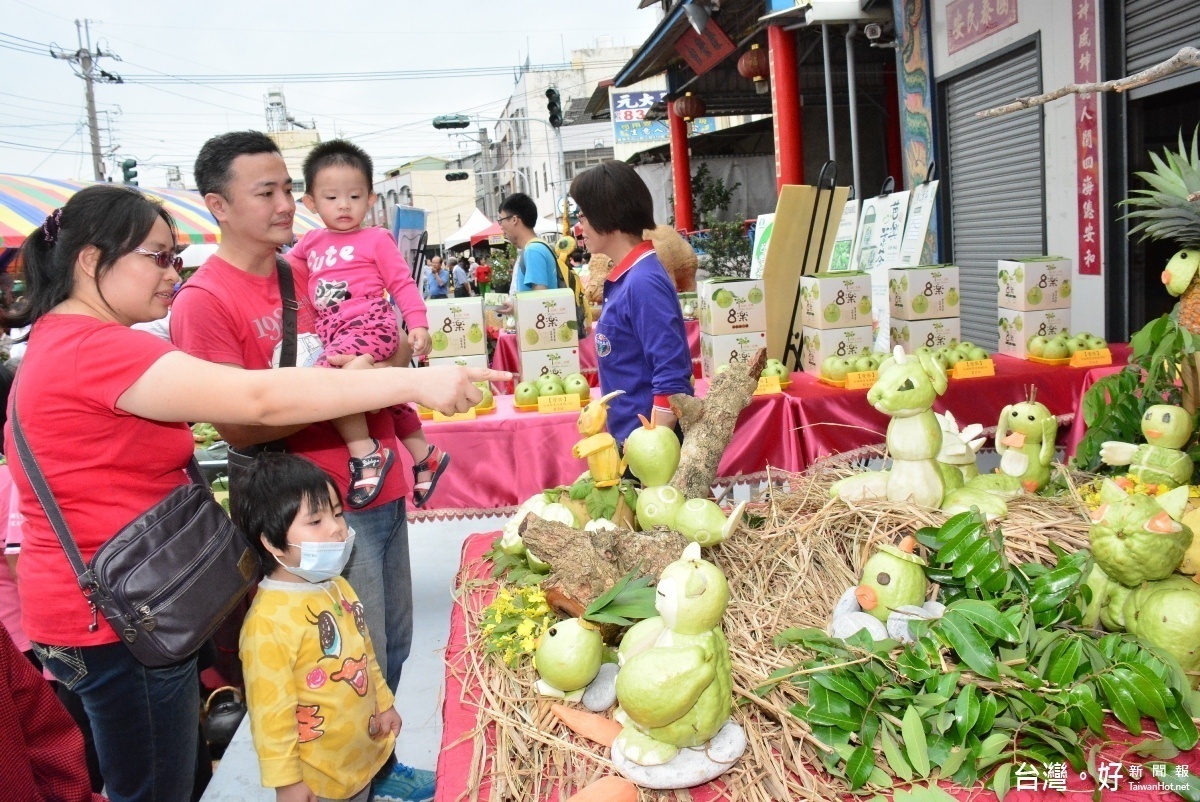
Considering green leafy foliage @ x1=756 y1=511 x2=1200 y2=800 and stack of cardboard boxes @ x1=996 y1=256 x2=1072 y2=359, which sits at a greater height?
stack of cardboard boxes @ x1=996 y1=256 x2=1072 y2=359

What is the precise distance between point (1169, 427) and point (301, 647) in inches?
77.1

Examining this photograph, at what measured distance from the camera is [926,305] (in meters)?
3.42

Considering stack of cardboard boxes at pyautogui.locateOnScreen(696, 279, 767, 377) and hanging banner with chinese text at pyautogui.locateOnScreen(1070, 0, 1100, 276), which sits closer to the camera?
stack of cardboard boxes at pyautogui.locateOnScreen(696, 279, 767, 377)

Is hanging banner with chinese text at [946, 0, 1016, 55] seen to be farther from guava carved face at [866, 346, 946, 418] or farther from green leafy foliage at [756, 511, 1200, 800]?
green leafy foliage at [756, 511, 1200, 800]

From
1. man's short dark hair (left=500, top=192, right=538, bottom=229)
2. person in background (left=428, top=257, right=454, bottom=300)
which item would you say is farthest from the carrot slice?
person in background (left=428, top=257, right=454, bottom=300)

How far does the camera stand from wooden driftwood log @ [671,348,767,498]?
2.05m

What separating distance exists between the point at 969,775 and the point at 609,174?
6.21 ft

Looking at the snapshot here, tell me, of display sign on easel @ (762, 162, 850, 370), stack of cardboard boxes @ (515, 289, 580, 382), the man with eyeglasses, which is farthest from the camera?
the man with eyeglasses

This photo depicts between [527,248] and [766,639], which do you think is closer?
[766,639]

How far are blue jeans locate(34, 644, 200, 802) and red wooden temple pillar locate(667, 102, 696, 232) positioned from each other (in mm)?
12573

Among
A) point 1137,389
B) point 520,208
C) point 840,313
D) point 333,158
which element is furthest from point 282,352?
point 520,208

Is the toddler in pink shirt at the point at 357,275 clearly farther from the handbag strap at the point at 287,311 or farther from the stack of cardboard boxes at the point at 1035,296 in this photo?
the stack of cardboard boxes at the point at 1035,296

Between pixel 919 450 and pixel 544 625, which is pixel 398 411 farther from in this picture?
pixel 919 450

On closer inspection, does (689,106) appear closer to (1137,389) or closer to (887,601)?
(1137,389)
